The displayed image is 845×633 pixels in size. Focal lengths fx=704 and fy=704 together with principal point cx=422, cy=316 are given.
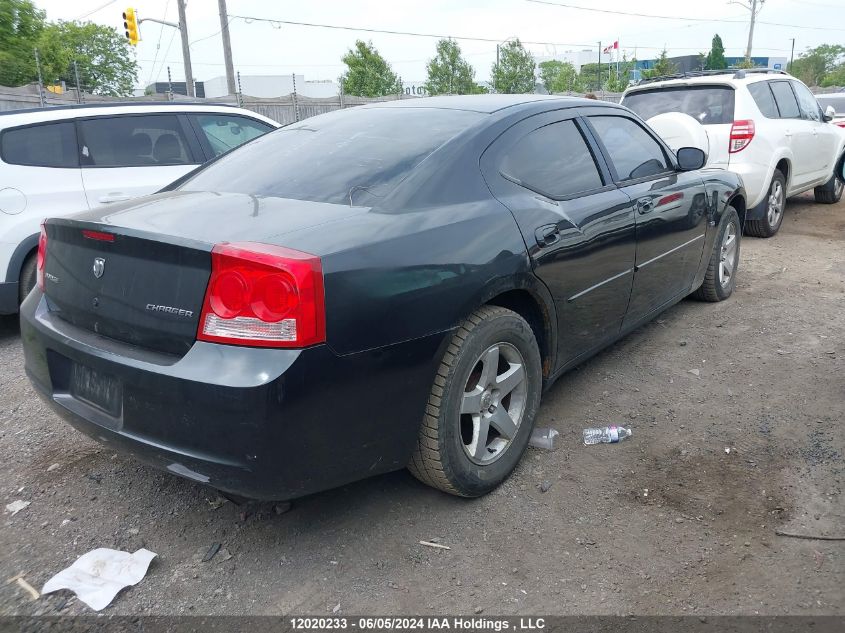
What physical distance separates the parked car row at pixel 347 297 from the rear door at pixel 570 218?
0.01m

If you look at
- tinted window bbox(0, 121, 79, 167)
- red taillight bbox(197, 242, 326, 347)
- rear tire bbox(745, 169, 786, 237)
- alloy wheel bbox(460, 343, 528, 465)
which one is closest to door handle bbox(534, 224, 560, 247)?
alloy wheel bbox(460, 343, 528, 465)

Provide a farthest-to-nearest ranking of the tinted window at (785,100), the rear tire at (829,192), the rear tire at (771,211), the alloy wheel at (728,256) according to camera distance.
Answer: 1. the rear tire at (829,192)
2. the tinted window at (785,100)
3. the rear tire at (771,211)
4. the alloy wheel at (728,256)

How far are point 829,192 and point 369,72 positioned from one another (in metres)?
36.0

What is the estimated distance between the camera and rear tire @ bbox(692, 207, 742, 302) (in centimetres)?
519

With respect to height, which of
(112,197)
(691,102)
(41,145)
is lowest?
(112,197)

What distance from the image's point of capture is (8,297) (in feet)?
16.4

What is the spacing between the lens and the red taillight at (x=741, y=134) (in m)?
7.17

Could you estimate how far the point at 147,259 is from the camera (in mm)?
2357

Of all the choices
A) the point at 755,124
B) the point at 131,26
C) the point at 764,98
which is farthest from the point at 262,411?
the point at 131,26

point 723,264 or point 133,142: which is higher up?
point 133,142

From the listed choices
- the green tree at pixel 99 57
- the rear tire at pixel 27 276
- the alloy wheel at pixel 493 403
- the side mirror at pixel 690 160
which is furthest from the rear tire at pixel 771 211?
the green tree at pixel 99 57

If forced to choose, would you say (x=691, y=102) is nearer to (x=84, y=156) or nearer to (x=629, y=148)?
(x=629, y=148)

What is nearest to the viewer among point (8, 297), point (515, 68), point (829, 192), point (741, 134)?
point (8, 297)

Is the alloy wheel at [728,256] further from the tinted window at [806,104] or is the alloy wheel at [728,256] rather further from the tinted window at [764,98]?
the tinted window at [806,104]
